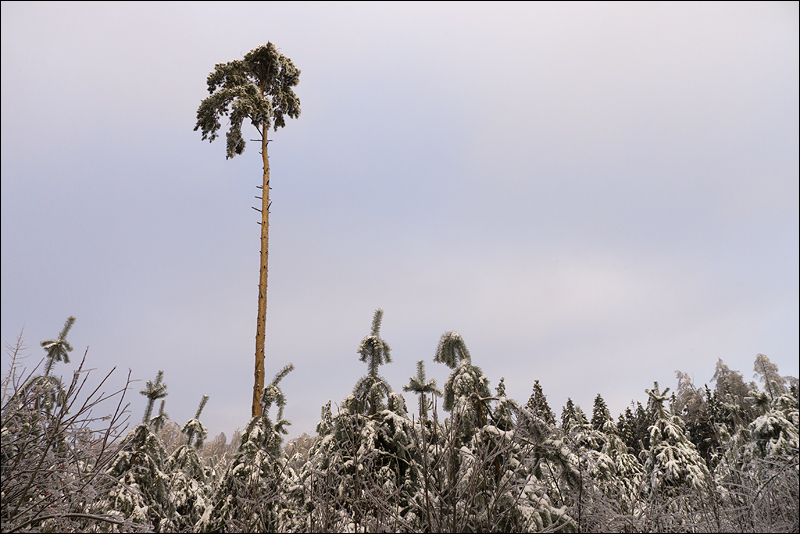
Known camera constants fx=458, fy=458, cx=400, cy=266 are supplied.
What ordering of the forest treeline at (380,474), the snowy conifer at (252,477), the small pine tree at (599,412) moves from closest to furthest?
1. the forest treeline at (380,474)
2. the snowy conifer at (252,477)
3. the small pine tree at (599,412)

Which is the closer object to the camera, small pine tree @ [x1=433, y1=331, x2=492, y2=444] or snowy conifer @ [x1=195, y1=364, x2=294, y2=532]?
small pine tree @ [x1=433, y1=331, x2=492, y2=444]

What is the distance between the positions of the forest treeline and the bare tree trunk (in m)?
0.55

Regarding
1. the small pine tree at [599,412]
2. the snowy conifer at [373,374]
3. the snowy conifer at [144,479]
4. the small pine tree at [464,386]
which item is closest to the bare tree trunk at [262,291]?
the snowy conifer at [144,479]

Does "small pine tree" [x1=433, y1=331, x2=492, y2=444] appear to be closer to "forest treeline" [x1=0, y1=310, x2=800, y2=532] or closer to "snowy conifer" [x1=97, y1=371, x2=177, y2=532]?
"forest treeline" [x1=0, y1=310, x2=800, y2=532]

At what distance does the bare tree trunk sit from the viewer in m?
10.0

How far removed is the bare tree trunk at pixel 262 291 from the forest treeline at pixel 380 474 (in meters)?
0.55

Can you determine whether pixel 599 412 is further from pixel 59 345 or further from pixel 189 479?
pixel 59 345

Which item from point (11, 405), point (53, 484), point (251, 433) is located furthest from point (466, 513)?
point (251, 433)

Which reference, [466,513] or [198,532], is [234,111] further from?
[466,513]

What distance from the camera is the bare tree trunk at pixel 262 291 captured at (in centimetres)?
1001

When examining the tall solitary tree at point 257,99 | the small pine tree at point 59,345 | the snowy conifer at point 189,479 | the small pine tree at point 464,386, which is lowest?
the snowy conifer at point 189,479

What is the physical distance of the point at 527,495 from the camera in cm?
499

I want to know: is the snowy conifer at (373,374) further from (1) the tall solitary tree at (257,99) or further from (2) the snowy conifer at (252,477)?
(1) the tall solitary tree at (257,99)

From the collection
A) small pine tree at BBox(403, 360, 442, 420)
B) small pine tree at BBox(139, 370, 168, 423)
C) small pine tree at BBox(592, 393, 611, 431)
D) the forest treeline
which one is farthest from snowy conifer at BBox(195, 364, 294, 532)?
small pine tree at BBox(592, 393, 611, 431)
